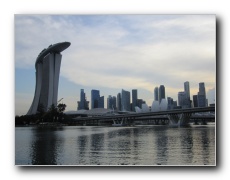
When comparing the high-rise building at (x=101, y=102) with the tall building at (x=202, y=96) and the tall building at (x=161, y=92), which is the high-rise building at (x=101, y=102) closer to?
the tall building at (x=161, y=92)

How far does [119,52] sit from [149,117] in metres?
1.06

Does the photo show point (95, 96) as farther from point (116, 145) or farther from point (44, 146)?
point (44, 146)

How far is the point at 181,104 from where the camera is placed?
4844 millimetres

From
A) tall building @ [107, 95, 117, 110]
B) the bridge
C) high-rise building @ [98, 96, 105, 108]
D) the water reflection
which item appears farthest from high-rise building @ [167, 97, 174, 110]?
the water reflection

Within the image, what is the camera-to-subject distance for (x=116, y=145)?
15.9 feet

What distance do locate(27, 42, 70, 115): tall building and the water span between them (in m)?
0.42

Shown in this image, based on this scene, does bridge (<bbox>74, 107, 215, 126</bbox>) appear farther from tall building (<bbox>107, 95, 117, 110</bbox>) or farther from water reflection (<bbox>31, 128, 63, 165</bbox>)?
water reflection (<bbox>31, 128, 63, 165</bbox>)

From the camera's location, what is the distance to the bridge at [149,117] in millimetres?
4965

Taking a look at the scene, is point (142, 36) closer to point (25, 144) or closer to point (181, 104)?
point (181, 104)

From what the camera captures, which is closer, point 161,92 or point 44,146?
point 161,92

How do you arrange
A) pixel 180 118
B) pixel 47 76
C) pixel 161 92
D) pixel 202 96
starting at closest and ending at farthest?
pixel 202 96, pixel 161 92, pixel 47 76, pixel 180 118

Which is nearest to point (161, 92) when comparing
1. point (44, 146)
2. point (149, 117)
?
point (149, 117)

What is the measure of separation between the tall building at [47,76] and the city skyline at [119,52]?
8 cm

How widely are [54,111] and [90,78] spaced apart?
2.33 ft
